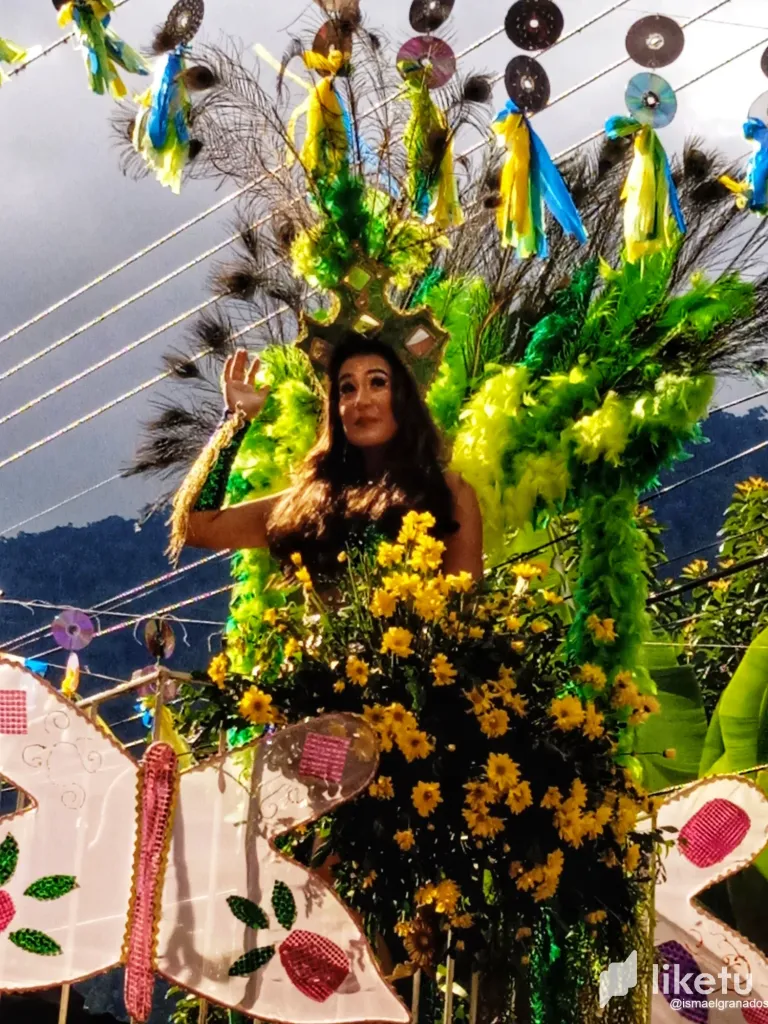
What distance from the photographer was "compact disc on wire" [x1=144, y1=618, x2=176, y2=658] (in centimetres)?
499

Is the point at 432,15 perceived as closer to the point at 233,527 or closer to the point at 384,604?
the point at 233,527

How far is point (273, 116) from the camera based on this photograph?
513cm

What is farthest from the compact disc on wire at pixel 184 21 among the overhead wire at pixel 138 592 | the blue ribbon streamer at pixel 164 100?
the overhead wire at pixel 138 592

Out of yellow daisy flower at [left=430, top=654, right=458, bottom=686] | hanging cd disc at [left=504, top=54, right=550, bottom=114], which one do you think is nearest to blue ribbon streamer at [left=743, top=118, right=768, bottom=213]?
hanging cd disc at [left=504, top=54, right=550, bottom=114]

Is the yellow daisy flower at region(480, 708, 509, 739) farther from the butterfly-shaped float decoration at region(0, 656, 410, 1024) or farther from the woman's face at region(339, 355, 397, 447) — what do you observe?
the woman's face at region(339, 355, 397, 447)

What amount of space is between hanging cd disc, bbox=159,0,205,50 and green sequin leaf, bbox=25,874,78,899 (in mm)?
2892

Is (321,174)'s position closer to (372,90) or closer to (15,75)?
(372,90)

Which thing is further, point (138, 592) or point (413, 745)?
point (138, 592)

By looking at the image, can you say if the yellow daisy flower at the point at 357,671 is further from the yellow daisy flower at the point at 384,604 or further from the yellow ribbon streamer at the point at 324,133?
the yellow ribbon streamer at the point at 324,133

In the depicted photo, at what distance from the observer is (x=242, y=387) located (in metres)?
5.04

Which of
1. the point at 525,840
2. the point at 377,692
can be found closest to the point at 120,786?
the point at 377,692

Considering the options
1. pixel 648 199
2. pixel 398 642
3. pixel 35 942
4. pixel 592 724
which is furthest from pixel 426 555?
pixel 648 199

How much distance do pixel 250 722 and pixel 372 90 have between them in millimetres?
2261

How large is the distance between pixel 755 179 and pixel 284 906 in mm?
2950
